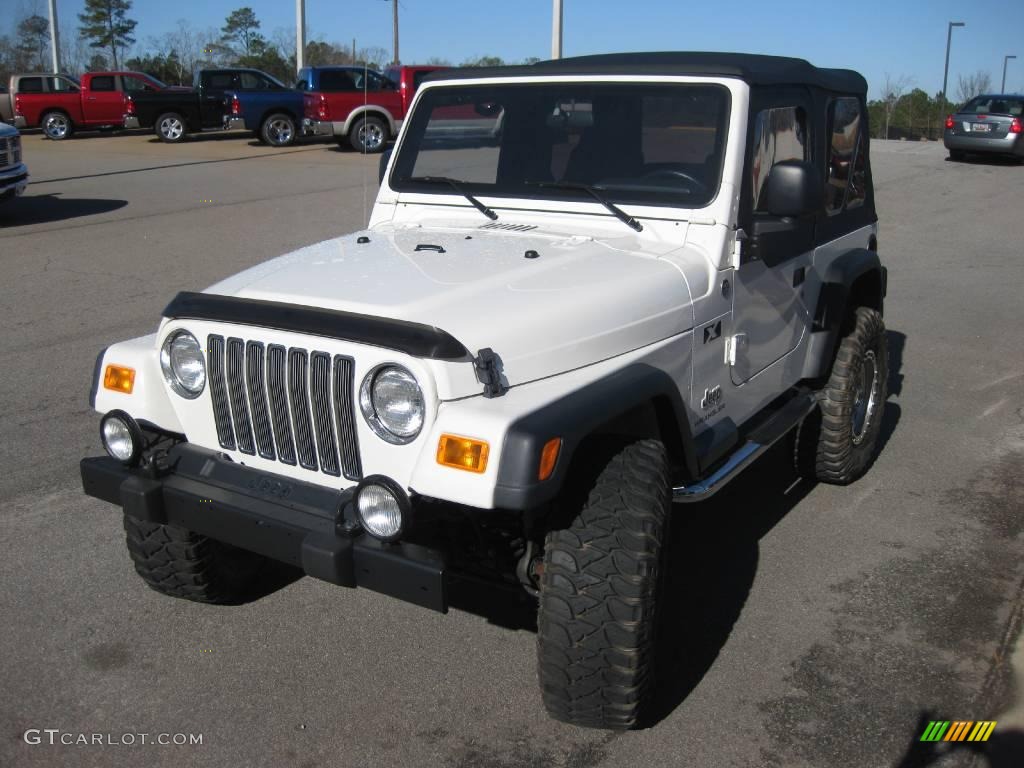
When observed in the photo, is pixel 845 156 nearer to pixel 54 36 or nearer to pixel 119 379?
pixel 119 379

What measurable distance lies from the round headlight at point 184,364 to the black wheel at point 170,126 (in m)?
23.4

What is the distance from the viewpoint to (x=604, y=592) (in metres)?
2.96

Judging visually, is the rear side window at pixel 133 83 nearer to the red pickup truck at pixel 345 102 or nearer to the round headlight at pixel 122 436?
the red pickup truck at pixel 345 102

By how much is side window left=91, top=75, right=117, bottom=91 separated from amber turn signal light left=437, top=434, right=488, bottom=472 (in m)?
26.1

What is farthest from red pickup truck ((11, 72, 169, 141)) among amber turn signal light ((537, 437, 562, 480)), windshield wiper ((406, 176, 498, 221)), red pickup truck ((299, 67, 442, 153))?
amber turn signal light ((537, 437, 562, 480))

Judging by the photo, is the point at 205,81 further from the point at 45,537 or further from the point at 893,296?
the point at 45,537

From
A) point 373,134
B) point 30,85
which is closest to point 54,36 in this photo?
point 30,85

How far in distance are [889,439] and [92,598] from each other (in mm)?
4438

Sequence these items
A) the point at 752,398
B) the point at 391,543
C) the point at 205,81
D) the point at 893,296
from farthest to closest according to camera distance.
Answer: the point at 205,81 < the point at 893,296 < the point at 752,398 < the point at 391,543

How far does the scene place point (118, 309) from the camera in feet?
28.4

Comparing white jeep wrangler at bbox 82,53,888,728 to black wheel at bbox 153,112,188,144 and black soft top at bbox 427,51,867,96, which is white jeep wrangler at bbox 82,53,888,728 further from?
black wheel at bbox 153,112,188,144

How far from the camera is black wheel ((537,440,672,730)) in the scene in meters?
2.96

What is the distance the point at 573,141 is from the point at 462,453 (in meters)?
1.92

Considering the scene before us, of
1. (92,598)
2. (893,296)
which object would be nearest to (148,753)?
(92,598)
